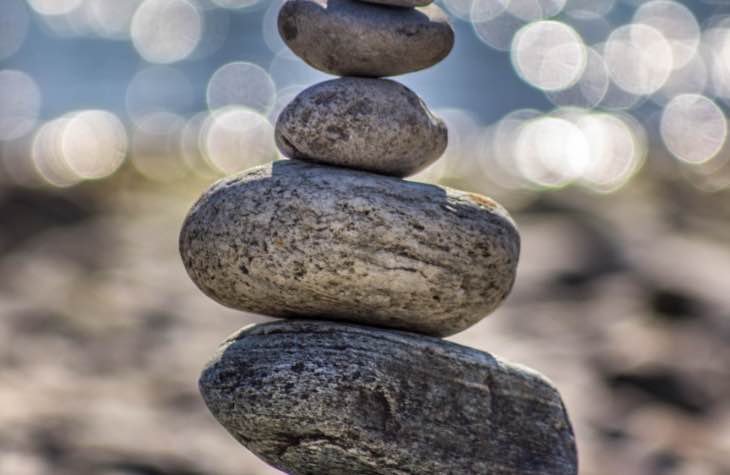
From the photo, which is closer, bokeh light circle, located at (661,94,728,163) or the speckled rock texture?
the speckled rock texture

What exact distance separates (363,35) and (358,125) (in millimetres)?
396

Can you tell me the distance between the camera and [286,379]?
525cm

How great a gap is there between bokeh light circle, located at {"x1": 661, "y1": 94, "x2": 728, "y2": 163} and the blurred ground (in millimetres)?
11111

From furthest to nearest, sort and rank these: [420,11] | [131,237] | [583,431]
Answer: [131,237] < [583,431] < [420,11]

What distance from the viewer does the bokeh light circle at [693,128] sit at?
25723 millimetres

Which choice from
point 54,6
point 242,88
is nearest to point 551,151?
point 242,88

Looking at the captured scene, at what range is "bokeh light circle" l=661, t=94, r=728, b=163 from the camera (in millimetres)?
25723

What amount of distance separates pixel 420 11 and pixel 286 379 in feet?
5.83

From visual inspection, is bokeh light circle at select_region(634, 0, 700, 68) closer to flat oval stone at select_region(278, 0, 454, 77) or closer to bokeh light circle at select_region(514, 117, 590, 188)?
bokeh light circle at select_region(514, 117, 590, 188)

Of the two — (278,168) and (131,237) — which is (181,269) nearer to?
(131,237)

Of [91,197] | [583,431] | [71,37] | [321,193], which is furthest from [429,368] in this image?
[71,37]

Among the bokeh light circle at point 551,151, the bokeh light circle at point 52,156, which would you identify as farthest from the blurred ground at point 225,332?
the bokeh light circle at point 551,151

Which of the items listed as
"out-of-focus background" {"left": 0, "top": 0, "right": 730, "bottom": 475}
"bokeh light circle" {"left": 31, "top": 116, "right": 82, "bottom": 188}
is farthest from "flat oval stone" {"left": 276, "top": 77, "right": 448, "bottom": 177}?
"bokeh light circle" {"left": 31, "top": 116, "right": 82, "bottom": 188}

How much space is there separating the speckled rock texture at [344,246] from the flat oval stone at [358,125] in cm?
10
